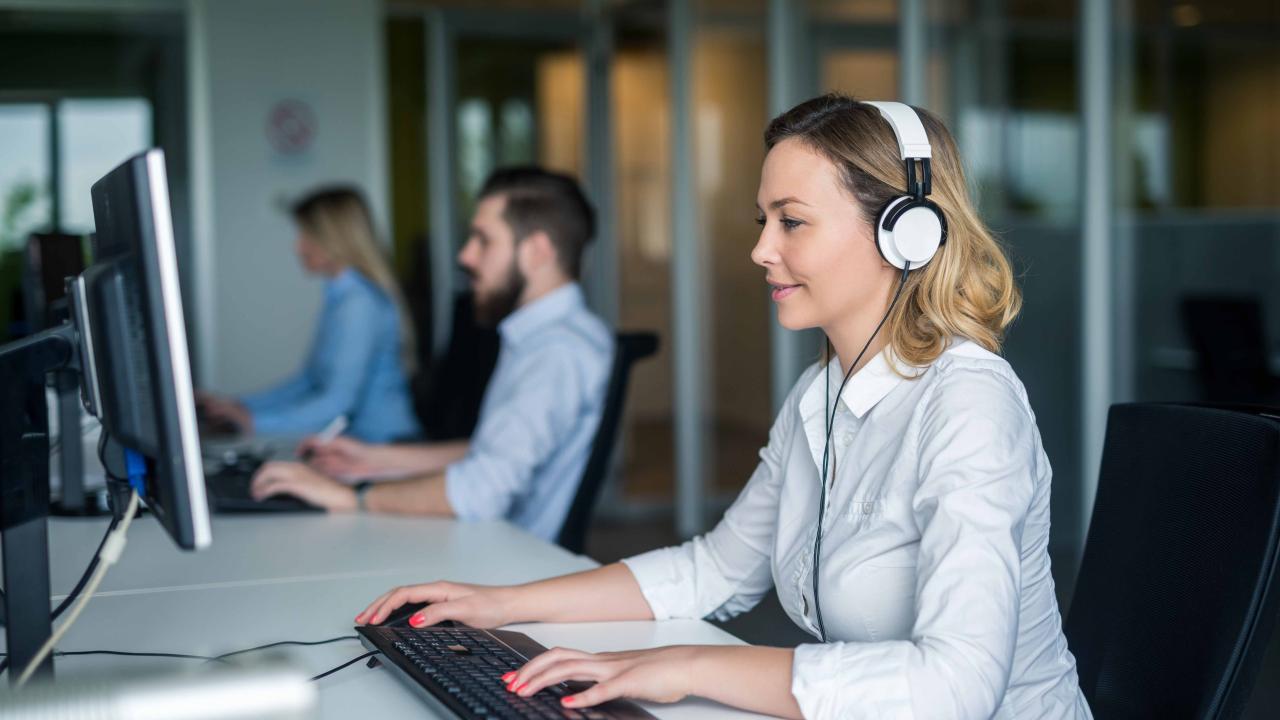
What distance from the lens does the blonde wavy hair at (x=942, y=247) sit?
54.9 inches

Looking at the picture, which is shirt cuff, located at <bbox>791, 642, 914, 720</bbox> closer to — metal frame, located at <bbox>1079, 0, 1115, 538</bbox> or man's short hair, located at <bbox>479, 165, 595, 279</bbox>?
man's short hair, located at <bbox>479, 165, 595, 279</bbox>

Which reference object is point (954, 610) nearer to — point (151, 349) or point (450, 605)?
point (450, 605)

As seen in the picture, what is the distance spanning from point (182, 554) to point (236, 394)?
4.08 meters

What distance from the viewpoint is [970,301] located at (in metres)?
1.43

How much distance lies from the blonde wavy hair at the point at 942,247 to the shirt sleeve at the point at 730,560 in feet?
0.73

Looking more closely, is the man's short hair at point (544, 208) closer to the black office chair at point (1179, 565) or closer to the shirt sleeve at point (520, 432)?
the shirt sleeve at point (520, 432)

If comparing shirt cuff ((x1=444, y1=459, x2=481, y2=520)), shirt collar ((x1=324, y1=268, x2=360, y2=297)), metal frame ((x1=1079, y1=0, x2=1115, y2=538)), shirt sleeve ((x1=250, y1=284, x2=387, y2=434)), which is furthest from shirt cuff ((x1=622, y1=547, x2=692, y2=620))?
shirt collar ((x1=324, y1=268, x2=360, y2=297))

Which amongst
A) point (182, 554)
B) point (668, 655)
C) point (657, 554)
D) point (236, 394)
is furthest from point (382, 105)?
point (668, 655)

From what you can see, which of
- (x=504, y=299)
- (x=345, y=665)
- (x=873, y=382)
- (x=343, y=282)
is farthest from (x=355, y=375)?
(x=873, y=382)

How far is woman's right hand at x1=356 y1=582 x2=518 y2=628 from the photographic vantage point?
1.49 metres

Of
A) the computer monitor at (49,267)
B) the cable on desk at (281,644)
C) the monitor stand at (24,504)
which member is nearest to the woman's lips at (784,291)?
the cable on desk at (281,644)

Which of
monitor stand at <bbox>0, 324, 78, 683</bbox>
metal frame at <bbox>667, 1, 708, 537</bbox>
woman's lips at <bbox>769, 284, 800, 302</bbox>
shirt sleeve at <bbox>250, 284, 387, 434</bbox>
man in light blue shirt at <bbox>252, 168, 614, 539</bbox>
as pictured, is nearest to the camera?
monitor stand at <bbox>0, 324, 78, 683</bbox>

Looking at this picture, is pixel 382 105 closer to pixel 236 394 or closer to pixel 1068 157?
pixel 236 394

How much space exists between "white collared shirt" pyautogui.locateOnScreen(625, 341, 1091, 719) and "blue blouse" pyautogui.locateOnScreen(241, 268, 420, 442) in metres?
2.54
